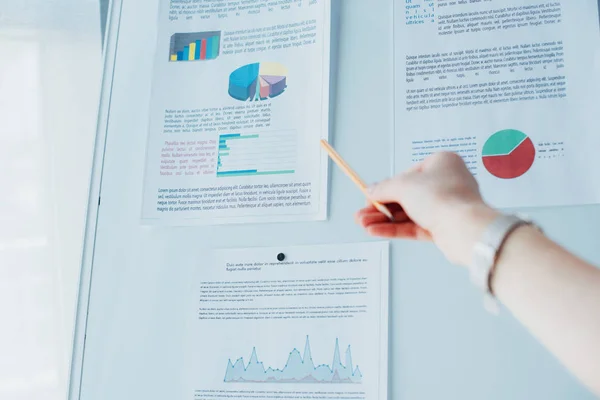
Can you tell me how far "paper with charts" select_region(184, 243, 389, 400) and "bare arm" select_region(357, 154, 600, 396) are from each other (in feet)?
0.91

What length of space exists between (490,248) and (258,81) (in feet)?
1.88

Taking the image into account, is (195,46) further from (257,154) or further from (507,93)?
(507,93)

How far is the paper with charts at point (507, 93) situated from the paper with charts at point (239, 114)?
0.12 metres

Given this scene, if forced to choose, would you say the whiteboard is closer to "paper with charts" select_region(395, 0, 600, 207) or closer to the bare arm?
"paper with charts" select_region(395, 0, 600, 207)

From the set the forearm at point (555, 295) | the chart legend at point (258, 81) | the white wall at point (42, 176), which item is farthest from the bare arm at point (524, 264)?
the white wall at point (42, 176)

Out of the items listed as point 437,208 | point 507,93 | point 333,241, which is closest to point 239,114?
point 333,241

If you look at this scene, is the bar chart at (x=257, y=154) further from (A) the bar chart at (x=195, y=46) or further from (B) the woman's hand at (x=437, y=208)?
(B) the woman's hand at (x=437, y=208)

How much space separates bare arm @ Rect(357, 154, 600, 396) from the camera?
43 cm

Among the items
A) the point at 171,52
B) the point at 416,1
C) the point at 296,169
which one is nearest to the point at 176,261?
the point at 296,169

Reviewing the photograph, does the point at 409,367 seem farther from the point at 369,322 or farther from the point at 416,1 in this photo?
the point at 416,1

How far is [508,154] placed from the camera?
0.85 m

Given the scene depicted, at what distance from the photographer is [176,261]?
956mm

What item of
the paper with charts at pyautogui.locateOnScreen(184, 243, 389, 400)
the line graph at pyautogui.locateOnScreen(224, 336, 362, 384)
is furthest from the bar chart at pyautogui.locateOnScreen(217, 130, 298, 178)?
the line graph at pyautogui.locateOnScreen(224, 336, 362, 384)

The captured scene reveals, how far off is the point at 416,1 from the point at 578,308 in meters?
0.62
